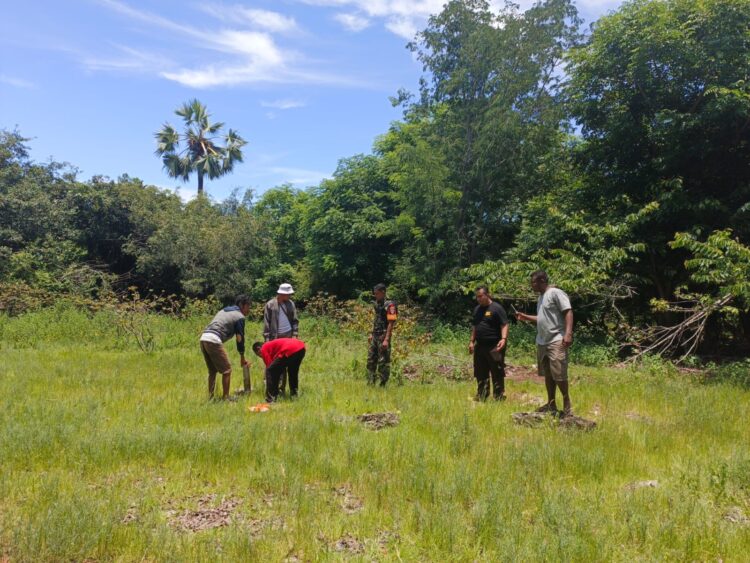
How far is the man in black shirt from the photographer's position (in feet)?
25.2

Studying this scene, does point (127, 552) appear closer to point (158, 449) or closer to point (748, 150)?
point (158, 449)

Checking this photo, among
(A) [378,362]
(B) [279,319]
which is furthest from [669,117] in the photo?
(B) [279,319]

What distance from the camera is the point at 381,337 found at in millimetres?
8844

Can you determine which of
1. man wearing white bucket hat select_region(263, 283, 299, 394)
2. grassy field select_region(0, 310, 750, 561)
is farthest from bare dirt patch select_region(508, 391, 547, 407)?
man wearing white bucket hat select_region(263, 283, 299, 394)

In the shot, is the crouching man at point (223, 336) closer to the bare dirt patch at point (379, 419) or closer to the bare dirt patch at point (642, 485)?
the bare dirt patch at point (379, 419)

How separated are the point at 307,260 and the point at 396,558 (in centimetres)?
2365

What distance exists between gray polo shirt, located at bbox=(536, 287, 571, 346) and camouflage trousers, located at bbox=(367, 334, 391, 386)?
297cm

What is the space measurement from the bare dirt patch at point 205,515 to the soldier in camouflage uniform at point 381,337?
4505mm

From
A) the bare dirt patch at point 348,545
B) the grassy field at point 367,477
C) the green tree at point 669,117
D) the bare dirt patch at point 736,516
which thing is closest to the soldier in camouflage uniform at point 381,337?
the grassy field at point 367,477

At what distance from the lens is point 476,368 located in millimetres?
8109

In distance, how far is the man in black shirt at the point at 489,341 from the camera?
768 centimetres

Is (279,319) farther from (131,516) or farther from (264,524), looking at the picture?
(264,524)

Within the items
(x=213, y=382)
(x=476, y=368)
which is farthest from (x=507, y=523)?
(x=213, y=382)

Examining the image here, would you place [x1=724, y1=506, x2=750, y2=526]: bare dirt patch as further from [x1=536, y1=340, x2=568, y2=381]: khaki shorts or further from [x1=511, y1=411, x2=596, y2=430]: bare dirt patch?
[x1=536, y1=340, x2=568, y2=381]: khaki shorts
